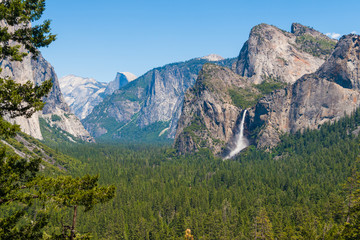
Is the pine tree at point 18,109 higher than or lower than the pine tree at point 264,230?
higher

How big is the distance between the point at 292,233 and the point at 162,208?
61189 millimetres

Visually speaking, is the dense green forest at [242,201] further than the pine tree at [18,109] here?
Yes

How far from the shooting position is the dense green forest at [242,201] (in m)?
87.6

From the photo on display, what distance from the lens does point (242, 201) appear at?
4690 inches

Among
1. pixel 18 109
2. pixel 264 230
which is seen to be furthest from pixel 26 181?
pixel 264 230

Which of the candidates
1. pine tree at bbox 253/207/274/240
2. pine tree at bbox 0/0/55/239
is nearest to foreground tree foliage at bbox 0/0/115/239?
pine tree at bbox 0/0/55/239

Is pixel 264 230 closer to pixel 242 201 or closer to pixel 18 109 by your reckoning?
pixel 242 201

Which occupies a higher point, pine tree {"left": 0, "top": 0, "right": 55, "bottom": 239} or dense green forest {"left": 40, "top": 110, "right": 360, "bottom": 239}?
pine tree {"left": 0, "top": 0, "right": 55, "bottom": 239}

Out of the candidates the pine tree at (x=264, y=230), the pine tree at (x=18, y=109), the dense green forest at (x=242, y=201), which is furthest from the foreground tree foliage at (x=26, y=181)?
the pine tree at (x=264, y=230)

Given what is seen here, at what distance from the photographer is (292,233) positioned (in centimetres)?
7681

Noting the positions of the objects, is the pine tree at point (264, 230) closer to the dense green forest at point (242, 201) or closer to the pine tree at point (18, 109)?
the dense green forest at point (242, 201)

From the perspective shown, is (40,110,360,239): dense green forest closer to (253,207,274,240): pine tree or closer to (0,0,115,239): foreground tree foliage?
(253,207,274,240): pine tree

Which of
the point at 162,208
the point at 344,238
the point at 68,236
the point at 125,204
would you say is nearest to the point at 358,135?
the point at 162,208

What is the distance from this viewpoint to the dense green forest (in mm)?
87562
